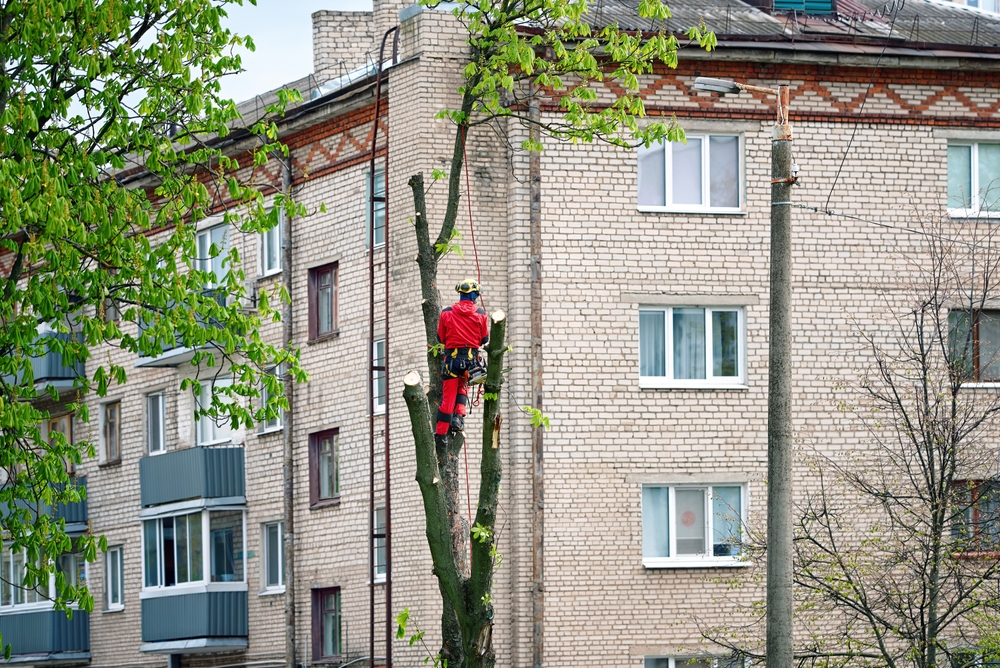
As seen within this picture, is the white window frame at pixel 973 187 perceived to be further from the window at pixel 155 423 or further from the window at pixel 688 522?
the window at pixel 155 423

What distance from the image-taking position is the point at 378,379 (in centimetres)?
2694

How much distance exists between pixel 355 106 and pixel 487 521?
45.3ft

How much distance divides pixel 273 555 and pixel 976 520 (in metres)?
12.4

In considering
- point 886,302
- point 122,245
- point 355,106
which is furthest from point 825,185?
point 122,245

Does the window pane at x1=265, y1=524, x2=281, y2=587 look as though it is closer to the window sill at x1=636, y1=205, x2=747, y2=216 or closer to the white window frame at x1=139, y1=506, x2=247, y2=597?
the white window frame at x1=139, y1=506, x2=247, y2=597

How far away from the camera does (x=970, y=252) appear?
79.4 ft

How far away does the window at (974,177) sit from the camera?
26.0 metres

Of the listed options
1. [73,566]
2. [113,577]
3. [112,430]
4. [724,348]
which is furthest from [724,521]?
[73,566]

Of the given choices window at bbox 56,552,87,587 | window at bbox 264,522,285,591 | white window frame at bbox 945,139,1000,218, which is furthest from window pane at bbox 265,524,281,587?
white window frame at bbox 945,139,1000,218

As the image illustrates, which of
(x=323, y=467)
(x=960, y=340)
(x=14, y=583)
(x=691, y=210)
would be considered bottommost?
(x=14, y=583)

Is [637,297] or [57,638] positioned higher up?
[637,297]

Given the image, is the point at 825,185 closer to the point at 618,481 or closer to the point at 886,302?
the point at 886,302

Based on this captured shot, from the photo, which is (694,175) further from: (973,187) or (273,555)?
(273,555)

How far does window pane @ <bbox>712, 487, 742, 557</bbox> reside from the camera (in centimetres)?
2479
